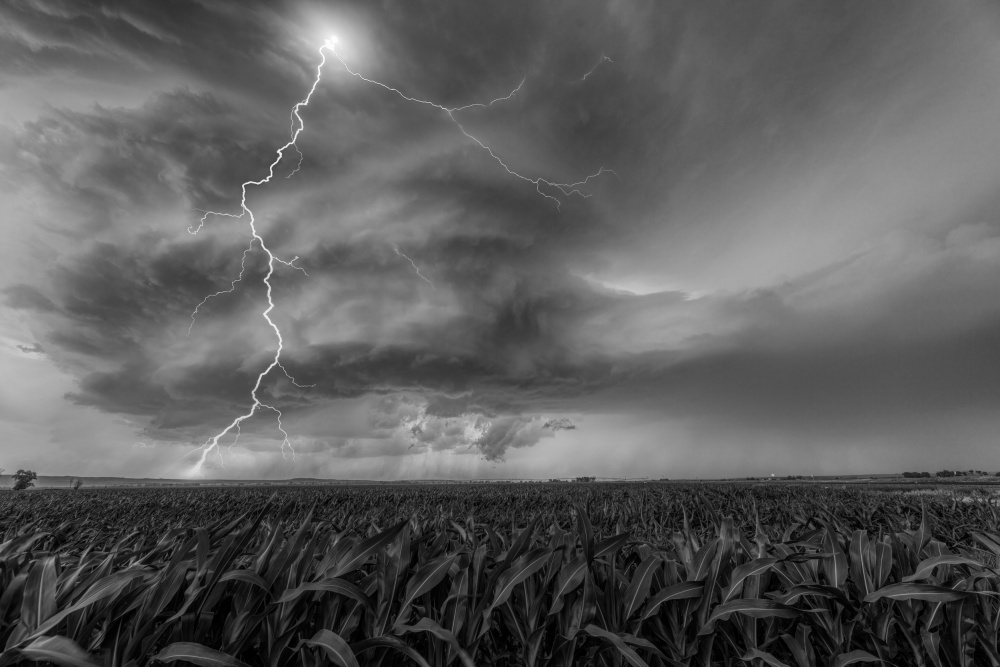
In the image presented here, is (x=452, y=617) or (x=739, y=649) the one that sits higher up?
(x=452, y=617)

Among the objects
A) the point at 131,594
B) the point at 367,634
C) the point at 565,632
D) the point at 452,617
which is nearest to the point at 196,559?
the point at 131,594

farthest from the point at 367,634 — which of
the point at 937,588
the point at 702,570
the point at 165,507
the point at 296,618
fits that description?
the point at 165,507

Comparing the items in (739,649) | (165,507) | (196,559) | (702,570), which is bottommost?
(165,507)

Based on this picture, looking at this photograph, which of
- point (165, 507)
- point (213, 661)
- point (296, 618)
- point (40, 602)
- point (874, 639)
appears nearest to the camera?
point (213, 661)

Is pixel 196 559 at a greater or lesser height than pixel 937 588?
greater

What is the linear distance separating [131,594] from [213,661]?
2.10 feet

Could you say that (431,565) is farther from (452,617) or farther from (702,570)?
(702,570)

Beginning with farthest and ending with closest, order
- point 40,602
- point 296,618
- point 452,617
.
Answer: point 452,617 < point 296,618 < point 40,602

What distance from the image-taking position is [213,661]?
1522mm

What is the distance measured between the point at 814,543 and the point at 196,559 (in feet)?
11.8

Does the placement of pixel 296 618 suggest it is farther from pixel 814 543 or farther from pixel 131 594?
pixel 814 543

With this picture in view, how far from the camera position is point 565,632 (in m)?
2.14

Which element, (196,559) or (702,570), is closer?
(196,559)

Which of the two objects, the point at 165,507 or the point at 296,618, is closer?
the point at 296,618
